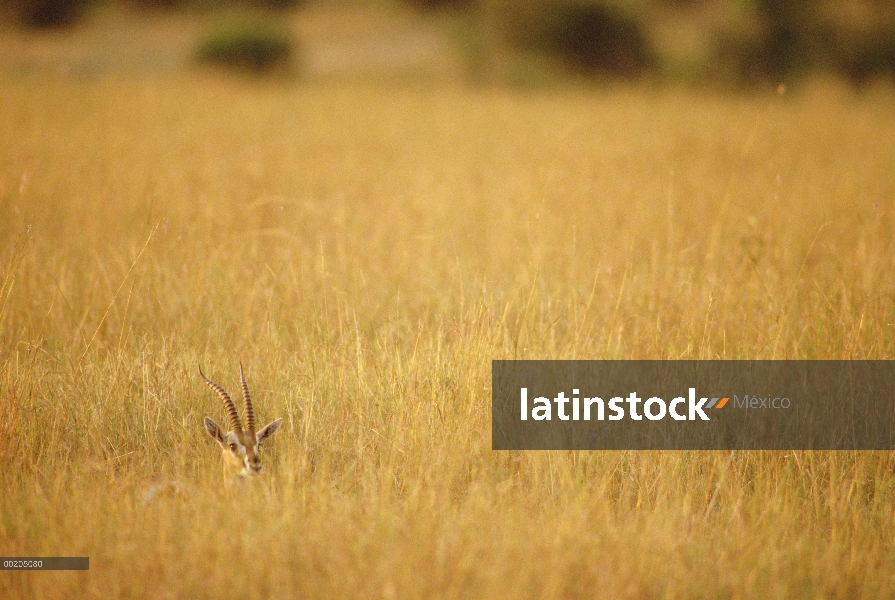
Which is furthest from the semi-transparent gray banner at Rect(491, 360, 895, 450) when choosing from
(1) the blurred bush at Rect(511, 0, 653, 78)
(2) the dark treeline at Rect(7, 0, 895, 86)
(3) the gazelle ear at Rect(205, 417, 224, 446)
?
(1) the blurred bush at Rect(511, 0, 653, 78)

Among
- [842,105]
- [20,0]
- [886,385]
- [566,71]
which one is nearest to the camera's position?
[886,385]

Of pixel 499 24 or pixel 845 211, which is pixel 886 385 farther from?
pixel 499 24

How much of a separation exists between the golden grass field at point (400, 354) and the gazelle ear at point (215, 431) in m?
0.14

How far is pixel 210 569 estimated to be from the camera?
7.41ft

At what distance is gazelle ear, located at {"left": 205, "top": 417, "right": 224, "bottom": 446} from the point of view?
279 centimetres

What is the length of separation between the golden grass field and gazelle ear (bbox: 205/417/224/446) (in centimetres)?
14

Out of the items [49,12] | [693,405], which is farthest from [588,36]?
[49,12]

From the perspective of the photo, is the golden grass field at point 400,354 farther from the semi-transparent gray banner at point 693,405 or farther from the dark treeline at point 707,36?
the dark treeline at point 707,36

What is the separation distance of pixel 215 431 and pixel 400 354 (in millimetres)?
1263

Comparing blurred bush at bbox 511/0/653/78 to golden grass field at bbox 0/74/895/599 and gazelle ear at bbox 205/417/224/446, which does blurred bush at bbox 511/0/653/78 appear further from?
gazelle ear at bbox 205/417/224/446

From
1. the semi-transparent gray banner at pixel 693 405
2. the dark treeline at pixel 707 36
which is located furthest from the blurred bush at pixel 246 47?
the semi-transparent gray banner at pixel 693 405

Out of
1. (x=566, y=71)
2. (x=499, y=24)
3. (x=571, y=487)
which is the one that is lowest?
(x=571, y=487)

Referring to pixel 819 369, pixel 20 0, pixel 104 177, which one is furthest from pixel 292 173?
pixel 20 0

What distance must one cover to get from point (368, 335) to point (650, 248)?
2.83m
